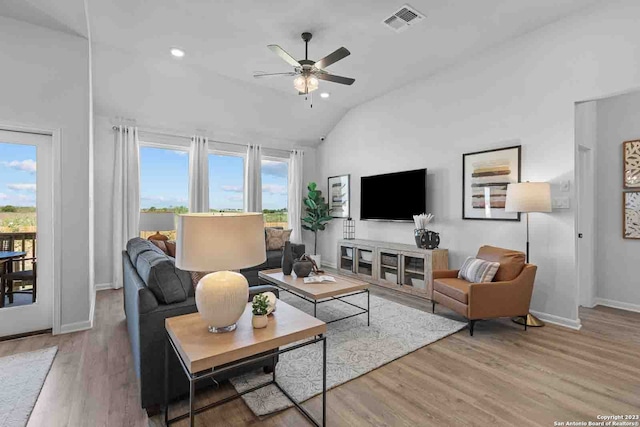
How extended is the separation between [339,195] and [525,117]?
3.62 meters

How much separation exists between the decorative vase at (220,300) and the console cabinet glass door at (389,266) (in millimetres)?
3473

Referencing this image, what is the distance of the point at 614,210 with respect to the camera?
A: 158 inches

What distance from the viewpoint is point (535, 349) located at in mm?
2805

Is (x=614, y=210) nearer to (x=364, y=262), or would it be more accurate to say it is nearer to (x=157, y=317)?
(x=364, y=262)

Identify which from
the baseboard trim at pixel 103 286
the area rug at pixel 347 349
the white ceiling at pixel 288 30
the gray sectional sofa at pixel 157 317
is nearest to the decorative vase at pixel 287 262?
the area rug at pixel 347 349

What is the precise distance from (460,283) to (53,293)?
4305 mm

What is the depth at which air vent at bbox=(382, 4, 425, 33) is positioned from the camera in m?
3.16

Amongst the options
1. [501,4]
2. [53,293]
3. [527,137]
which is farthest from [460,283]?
[53,293]

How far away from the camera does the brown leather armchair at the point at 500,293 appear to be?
308cm

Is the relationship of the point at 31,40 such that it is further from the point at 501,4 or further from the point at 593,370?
the point at 593,370

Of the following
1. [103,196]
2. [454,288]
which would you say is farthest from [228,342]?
[103,196]

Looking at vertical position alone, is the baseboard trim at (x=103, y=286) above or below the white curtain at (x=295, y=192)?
below

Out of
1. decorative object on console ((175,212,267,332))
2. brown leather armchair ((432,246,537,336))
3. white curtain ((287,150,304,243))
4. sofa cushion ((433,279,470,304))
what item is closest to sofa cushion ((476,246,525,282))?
brown leather armchair ((432,246,537,336))

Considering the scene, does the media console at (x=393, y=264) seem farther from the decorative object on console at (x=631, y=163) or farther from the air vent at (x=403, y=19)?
the air vent at (x=403, y=19)
